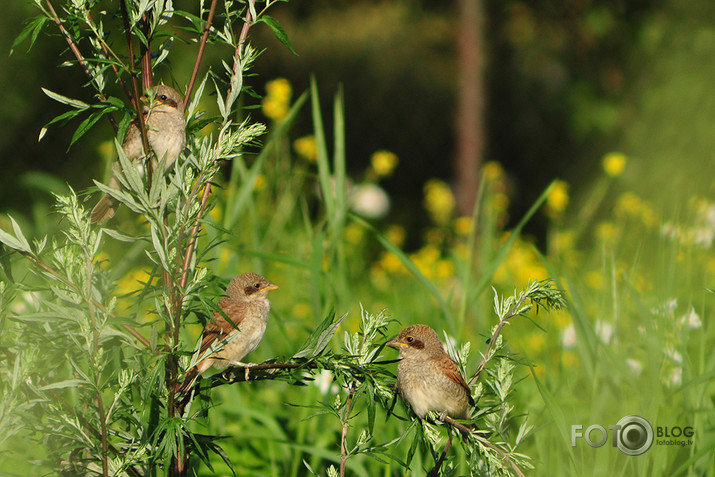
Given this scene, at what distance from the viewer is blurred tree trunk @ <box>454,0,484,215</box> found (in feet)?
38.4

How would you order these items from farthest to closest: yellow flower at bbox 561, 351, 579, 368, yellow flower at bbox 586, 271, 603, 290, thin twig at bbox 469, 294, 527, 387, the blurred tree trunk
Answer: the blurred tree trunk, yellow flower at bbox 586, 271, 603, 290, yellow flower at bbox 561, 351, 579, 368, thin twig at bbox 469, 294, 527, 387

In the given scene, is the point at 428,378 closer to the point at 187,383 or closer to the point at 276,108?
the point at 187,383

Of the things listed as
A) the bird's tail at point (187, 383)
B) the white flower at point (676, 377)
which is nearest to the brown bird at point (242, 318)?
the bird's tail at point (187, 383)

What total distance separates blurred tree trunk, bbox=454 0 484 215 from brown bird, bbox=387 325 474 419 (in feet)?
31.6

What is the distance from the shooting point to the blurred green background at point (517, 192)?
114 inches

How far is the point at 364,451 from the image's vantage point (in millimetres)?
1712

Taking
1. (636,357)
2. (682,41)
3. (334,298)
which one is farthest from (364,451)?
(682,41)

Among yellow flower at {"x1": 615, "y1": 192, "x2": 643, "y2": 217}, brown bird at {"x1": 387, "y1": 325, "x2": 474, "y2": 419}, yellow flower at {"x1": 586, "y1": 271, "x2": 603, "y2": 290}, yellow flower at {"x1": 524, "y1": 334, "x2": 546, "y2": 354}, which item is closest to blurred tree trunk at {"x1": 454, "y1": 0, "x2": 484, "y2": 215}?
yellow flower at {"x1": 615, "y1": 192, "x2": 643, "y2": 217}

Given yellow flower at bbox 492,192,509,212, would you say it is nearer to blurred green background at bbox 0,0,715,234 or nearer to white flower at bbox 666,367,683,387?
blurred green background at bbox 0,0,715,234

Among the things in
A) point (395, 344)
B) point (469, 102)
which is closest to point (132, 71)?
point (395, 344)

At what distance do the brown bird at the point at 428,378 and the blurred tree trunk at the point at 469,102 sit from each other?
9.64 m

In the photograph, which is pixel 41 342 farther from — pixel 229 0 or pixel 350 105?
pixel 350 105

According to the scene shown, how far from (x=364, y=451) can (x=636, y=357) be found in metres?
2.46

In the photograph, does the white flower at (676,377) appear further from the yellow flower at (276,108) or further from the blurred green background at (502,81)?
the blurred green background at (502,81)
